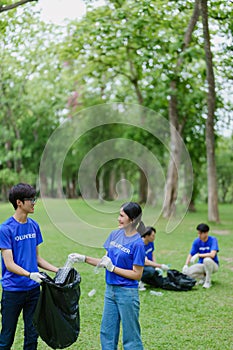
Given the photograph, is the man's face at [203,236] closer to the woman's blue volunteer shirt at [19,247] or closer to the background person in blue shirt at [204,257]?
the background person in blue shirt at [204,257]

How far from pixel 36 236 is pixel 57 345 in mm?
819

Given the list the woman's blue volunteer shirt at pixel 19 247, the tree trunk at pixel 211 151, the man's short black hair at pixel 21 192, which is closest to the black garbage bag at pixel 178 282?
the woman's blue volunteer shirt at pixel 19 247

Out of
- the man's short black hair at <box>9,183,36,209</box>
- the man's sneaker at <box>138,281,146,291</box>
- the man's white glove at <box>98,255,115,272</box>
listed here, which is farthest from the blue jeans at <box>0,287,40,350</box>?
the man's sneaker at <box>138,281,146,291</box>

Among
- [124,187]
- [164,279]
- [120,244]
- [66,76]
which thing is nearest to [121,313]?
[120,244]

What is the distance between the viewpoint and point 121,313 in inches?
138

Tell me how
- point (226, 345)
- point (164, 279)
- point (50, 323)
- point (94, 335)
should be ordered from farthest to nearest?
point (164, 279)
point (94, 335)
point (226, 345)
point (50, 323)

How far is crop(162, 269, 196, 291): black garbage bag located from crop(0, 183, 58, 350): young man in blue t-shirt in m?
3.47

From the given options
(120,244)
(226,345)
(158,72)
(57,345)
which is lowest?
(226,345)

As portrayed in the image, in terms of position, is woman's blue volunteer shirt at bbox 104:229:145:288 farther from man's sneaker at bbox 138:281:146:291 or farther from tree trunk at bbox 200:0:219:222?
tree trunk at bbox 200:0:219:222

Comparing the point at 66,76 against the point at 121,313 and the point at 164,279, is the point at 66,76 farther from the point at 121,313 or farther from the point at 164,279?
the point at 121,313

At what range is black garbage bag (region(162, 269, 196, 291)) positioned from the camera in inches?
264

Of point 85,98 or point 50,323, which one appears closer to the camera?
point 50,323

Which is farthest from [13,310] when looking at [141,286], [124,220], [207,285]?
[207,285]

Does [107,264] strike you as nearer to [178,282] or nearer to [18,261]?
[18,261]
